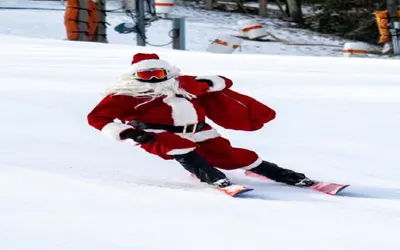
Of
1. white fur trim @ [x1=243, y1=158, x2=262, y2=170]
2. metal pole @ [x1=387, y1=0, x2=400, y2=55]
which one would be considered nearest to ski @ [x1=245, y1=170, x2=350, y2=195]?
white fur trim @ [x1=243, y1=158, x2=262, y2=170]

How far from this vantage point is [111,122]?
4004 millimetres

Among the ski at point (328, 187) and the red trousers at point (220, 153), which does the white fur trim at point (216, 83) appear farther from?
the ski at point (328, 187)

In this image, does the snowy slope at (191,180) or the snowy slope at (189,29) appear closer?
the snowy slope at (191,180)

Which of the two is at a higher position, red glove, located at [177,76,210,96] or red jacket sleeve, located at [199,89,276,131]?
red glove, located at [177,76,210,96]

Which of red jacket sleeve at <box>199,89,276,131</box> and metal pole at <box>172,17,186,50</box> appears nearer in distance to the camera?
red jacket sleeve at <box>199,89,276,131</box>

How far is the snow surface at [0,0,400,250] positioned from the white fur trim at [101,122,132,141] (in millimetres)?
220

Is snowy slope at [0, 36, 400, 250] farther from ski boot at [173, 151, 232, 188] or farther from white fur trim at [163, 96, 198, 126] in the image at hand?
white fur trim at [163, 96, 198, 126]

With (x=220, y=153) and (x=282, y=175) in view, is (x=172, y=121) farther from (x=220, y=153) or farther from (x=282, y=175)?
(x=282, y=175)

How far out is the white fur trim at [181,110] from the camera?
4125mm

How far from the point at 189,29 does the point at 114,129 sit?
20332 millimetres

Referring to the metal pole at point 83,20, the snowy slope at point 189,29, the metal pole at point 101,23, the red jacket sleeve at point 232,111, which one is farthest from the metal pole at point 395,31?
the red jacket sleeve at point 232,111

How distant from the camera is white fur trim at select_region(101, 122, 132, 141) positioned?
3912mm

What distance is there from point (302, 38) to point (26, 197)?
873 inches

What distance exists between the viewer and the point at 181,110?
4.13 metres
